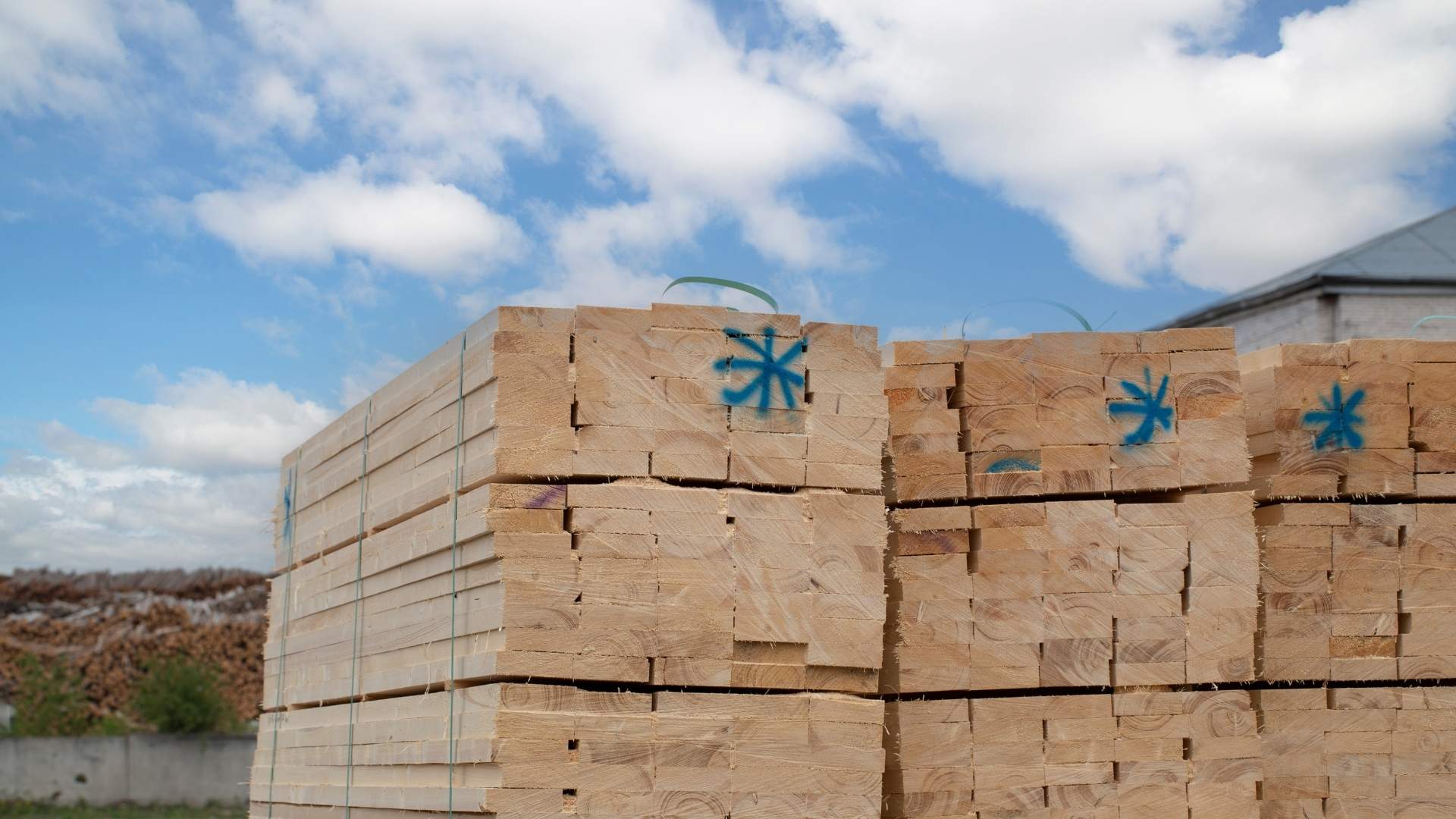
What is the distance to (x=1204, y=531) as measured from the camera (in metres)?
5.80

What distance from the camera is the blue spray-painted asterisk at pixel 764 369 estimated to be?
5.20 meters

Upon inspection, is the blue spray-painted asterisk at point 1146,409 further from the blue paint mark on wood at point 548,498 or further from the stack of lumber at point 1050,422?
the blue paint mark on wood at point 548,498

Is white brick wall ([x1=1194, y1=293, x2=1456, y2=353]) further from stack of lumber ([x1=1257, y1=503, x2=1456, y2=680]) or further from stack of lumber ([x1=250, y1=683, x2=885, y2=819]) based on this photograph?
stack of lumber ([x1=250, y1=683, x2=885, y2=819])

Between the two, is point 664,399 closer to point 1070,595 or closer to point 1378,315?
point 1070,595

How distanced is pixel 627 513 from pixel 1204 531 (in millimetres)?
2520

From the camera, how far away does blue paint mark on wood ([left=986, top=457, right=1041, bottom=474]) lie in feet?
19.0

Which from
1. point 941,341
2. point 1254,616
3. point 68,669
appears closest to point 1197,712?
point 1254,616

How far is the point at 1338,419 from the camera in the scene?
6359 millimetres

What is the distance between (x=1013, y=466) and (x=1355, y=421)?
183 centimetres

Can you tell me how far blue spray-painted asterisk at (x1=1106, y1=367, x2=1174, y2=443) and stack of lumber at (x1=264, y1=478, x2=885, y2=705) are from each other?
50.0 inches

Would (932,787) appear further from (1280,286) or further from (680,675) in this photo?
(1280,286)

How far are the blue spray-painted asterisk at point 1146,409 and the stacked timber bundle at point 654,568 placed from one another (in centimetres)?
121

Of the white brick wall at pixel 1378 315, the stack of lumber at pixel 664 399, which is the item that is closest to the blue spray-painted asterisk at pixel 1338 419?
the stack of lumber at pixel 664 399

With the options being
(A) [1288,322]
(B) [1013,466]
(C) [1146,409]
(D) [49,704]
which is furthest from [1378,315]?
(D) [49,704]
